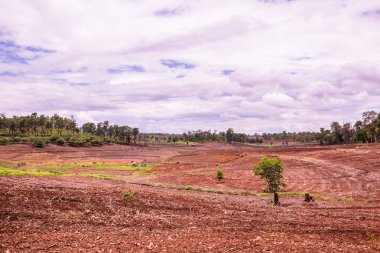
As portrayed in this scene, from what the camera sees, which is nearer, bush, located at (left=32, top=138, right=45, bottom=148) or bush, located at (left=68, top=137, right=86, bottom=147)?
bush, located at (left=32, top=138, right=45, bottom=148)

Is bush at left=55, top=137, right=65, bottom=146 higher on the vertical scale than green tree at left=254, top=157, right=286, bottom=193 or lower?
higher

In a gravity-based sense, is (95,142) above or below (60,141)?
below

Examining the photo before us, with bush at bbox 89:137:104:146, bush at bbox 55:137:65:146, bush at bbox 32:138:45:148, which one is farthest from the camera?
bush at bbox 89:137:104:146

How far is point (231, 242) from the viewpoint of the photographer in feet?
57.1

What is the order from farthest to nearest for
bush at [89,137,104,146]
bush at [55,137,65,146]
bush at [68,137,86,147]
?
bush at [89,137,104,146] < bush at [68,137,86,147] < bush at [55,137,65,146]

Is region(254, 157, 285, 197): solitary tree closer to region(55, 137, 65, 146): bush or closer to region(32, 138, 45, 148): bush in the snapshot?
region(32, 138, 45, 148): bush

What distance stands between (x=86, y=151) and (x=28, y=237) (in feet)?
443

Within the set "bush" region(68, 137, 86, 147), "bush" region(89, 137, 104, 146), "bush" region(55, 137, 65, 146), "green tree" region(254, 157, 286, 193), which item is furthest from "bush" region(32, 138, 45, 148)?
"green tree" region(254, 157, 286, 193)

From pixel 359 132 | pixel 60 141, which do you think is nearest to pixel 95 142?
pixel 60 141

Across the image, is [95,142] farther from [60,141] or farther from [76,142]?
[60,141]

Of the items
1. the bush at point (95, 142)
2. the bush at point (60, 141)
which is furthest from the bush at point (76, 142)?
the bush at point (95, 142)

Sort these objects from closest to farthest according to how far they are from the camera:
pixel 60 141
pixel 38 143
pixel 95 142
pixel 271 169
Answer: pixel 271 169
pixel 38 143
pixel 60 141
pixel 95 142

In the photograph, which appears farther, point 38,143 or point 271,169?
point 38,143

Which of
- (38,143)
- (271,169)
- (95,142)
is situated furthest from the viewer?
(95,142)
